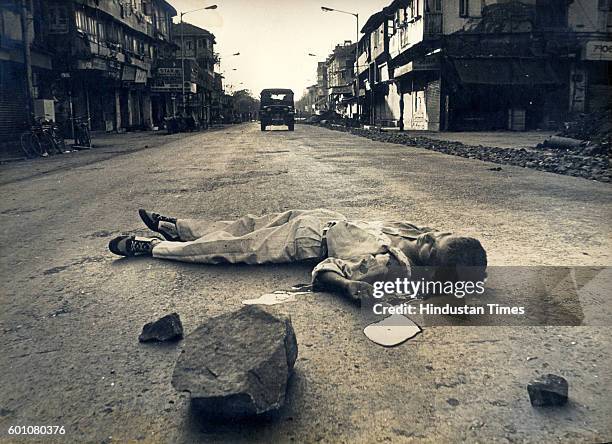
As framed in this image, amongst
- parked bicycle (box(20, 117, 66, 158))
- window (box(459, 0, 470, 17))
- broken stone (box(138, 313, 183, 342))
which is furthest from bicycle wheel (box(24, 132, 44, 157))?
window (box(459, 0, 470, 17))

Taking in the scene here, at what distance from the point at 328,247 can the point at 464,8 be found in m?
27.9

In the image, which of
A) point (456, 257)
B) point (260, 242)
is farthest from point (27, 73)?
point (456, 257)

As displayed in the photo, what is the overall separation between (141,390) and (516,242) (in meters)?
3.23

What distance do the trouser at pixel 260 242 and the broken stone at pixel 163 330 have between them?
3.74 feet

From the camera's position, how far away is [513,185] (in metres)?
7.87

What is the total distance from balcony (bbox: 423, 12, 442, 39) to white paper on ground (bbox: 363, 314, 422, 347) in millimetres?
27959

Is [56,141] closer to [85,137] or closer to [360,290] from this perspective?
[85,137]

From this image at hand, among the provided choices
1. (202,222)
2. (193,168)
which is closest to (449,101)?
(193,168)

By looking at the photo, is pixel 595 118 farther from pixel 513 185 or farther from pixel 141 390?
pixel 141 390

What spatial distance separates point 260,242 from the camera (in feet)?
12.4

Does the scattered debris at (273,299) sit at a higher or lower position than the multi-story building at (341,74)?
lower

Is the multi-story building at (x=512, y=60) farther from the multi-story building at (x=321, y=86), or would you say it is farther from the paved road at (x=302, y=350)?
the multi-story building at (x=321, y=86)

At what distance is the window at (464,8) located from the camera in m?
27.9

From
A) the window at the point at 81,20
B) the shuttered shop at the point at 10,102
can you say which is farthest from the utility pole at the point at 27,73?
the window at the point at 81,20
